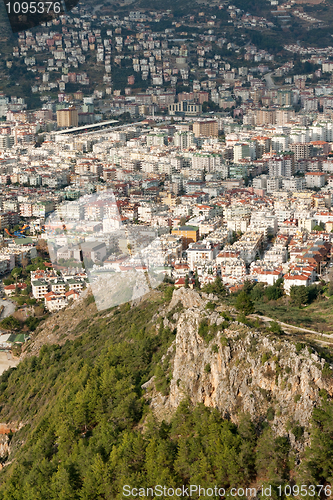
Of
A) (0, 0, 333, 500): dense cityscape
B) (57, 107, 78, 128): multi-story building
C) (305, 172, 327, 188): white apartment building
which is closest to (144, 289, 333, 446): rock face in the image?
(0, 0, 333, 500): dense cityscape

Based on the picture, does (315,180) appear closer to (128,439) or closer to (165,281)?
(165,281)

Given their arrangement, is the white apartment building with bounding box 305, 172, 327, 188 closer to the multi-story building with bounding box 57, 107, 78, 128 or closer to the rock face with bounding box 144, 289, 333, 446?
the multi-story building with bounding box 57, 107, 78, 128

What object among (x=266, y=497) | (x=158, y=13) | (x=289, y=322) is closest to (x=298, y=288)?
(x=289, y=322)

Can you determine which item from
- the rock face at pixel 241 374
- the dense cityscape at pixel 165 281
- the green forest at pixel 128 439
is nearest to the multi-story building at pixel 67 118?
the dense cityscape at pixel 165 281

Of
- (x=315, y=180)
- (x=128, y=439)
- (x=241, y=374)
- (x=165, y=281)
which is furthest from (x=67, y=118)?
(x=241, y=374)

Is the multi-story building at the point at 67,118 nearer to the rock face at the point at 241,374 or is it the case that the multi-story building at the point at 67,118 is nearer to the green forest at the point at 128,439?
the green forest at the point at 128,439

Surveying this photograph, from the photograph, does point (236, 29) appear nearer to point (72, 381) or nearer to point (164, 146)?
point (164, 146)
